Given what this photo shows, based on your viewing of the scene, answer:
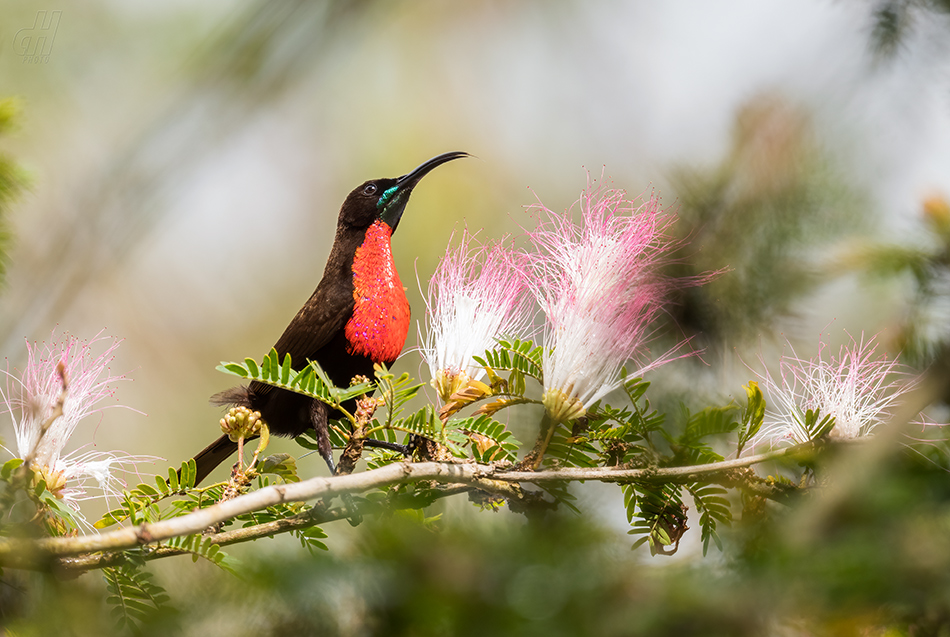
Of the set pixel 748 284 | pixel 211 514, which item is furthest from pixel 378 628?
pixel 748 284

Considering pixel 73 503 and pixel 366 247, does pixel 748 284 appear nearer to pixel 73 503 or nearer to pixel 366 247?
pixel 366 247

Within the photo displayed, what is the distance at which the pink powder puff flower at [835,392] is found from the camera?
1.47 metres

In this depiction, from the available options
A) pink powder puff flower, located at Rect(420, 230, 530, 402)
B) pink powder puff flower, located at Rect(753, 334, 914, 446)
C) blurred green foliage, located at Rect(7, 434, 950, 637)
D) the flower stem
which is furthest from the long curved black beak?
blurred green foliage, located at Rect(7, 434, 950, 637)

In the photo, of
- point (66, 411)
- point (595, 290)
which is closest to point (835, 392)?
point (595, 290)

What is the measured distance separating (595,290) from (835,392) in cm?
59

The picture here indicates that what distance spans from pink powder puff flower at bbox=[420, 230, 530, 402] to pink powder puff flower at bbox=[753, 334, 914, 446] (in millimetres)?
626

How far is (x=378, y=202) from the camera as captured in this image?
234 cm

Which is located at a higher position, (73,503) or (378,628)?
(378,628)

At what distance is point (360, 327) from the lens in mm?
2062

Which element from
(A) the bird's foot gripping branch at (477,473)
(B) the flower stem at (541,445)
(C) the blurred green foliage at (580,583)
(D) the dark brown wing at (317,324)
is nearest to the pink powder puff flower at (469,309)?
(A) the bird's foot gripping branch at (477,473)

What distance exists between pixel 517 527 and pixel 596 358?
2.75 feet

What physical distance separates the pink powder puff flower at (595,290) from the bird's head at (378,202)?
0.78 m

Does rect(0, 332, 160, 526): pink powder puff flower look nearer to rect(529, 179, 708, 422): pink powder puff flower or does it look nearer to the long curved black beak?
the long curved black beak

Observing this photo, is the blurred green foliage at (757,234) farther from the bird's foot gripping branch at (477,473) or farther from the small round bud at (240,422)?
the small round bud at (240,422)
